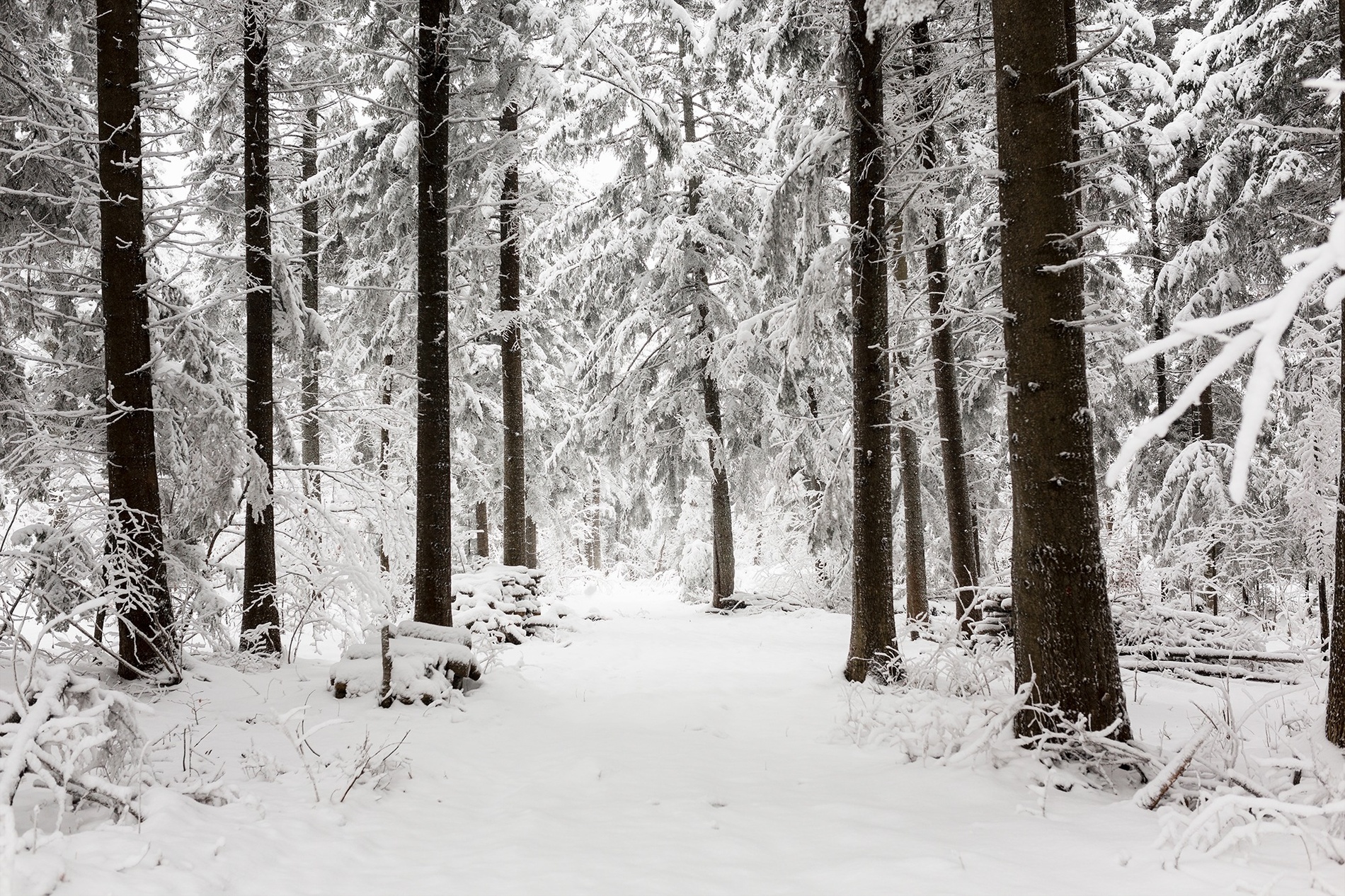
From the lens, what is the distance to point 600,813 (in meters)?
4.30

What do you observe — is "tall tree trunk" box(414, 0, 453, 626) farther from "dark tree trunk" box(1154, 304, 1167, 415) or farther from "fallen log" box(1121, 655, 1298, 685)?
"dark tree trunk" box(1154, 304, 1167, 415)

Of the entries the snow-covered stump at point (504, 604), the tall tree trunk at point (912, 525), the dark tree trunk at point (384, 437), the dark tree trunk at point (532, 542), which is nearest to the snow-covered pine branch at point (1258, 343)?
the snow-covered stump at point (504, 604)

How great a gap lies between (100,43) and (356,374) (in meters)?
10.3

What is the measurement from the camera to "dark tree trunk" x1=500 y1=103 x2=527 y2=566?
13039 millimetres

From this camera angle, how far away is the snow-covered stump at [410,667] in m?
6.68

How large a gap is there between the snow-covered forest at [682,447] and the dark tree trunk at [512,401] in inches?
3.2

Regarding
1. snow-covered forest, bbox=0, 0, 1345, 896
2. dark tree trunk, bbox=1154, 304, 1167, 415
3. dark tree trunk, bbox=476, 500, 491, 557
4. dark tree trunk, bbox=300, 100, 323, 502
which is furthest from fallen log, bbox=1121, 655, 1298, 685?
dark tree trunk, bbox=476, 500, 491, 557

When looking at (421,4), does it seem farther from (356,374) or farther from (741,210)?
(356,374)

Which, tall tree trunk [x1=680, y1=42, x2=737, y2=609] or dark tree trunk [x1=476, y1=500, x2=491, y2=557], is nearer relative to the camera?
tall tree trunk [x1=680, y1=42, x2=737, y2=609]

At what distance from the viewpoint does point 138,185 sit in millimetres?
6703

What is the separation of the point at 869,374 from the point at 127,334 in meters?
7.32

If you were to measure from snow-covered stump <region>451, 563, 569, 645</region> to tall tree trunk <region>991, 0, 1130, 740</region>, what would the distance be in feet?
25.4

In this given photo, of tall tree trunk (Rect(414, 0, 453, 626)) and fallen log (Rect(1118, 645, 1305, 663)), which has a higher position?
tall tree trunk (Rect(414, 0, 453, 626))

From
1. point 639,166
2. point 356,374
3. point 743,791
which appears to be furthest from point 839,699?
point 356,374
